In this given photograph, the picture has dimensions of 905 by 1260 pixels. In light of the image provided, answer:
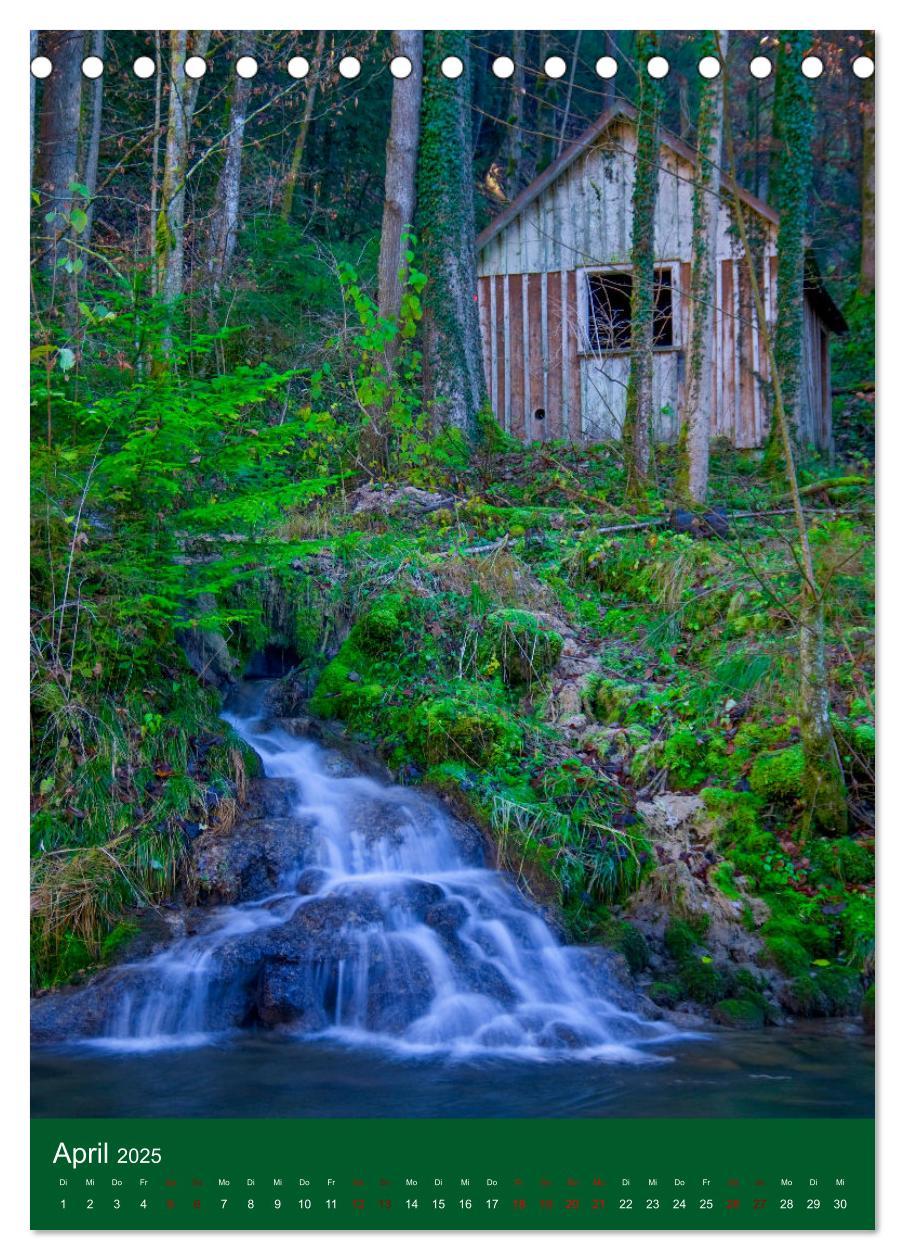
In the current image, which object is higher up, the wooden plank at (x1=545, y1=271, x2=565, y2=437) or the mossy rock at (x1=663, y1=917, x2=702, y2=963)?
the wooden plank at (x1=545, y1=271, x2=565, y2=437)

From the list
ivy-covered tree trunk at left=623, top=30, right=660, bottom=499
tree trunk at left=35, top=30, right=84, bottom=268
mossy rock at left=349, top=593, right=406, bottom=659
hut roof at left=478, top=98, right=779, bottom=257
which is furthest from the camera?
hut roof at left=478, top=98, right=779, bottom=257

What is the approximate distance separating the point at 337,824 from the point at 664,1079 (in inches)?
100.0

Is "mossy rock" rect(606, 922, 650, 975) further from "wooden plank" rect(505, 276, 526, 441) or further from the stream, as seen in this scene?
"wooden plank" rect(505, 276, 526, 441)

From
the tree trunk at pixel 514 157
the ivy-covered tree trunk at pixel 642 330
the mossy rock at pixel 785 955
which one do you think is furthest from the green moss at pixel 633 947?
the tree trunk at pixel 514 157

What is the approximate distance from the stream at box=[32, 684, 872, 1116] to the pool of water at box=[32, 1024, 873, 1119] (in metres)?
0.01

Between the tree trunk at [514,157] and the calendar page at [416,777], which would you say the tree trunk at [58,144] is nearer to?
the calendar page at [416,777]

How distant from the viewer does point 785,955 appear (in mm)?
5152

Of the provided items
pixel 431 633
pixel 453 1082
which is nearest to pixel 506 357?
pixel 431 633

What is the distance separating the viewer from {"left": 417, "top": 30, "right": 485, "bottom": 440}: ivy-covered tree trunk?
1103cm

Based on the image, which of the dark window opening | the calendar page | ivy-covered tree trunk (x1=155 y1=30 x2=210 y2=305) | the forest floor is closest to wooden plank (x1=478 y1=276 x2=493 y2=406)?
the dark window opening

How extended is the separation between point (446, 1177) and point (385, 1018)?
180 centimetres

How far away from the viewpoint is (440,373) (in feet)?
36.2

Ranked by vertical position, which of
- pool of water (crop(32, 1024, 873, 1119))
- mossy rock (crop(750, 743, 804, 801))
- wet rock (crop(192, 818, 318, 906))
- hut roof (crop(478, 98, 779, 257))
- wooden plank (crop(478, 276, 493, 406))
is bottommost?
pool of water (crop(32, 1024, 873, 1119))
